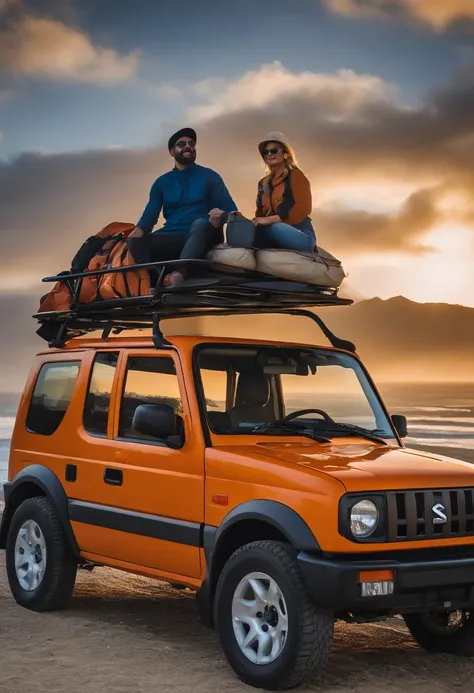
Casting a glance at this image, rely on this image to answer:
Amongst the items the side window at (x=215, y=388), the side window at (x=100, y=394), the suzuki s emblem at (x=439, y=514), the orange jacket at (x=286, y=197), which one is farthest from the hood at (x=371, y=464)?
the orange jacket at (x=286, y=197)

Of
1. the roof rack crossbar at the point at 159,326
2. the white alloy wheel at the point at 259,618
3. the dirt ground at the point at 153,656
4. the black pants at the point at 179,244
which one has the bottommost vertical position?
the dirt ground at the point at 153,656

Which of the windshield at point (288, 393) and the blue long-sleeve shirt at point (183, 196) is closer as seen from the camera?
the windshield at point (288, 393)

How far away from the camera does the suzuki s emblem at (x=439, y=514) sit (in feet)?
20.1

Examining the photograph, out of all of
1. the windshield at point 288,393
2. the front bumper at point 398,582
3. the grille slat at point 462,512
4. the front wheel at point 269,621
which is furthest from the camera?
the windshield at point 288,393

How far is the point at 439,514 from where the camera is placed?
6.14 metres

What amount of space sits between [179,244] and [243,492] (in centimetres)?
252

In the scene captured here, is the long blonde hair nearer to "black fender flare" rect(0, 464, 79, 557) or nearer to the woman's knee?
the woman's knee

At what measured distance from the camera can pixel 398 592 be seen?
5.86 metres

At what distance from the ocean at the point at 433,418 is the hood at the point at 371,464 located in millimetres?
10981

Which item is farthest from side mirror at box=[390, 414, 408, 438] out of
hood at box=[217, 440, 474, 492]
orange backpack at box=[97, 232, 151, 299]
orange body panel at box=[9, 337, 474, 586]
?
orange backpack at box=[97, 232, 151, 299]

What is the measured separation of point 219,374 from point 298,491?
1419 millimetres

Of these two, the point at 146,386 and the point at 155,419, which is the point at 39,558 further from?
the point at 155,419

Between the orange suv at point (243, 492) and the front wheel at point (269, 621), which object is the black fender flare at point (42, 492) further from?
the front wheel at point (269, 621)

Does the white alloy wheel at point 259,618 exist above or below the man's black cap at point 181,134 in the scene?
below
